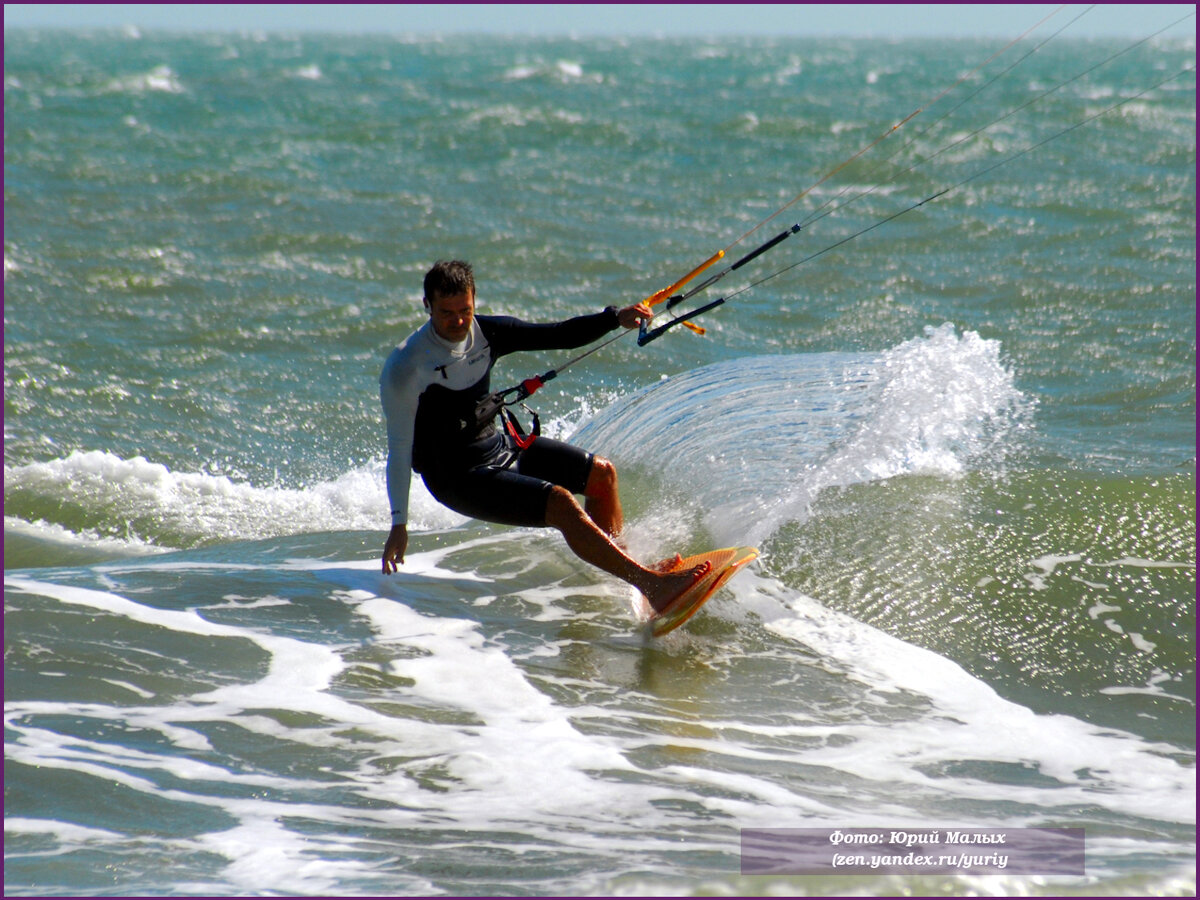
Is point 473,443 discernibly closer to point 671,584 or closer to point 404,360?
point 404,360

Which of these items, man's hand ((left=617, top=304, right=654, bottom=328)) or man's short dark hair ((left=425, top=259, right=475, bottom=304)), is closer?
man's short dark hair ((left=425, top=259, right=475, bottom=304))

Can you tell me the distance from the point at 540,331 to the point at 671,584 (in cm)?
127

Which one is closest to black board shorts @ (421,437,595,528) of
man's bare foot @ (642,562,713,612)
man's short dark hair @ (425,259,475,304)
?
man's bare foot @ (642,562,713,612)

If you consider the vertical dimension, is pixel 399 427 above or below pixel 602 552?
above

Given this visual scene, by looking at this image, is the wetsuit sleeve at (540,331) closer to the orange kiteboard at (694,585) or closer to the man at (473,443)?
the man at (473,443)

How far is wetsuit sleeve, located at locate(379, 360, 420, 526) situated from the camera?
16.4ft

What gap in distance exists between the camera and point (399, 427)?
5.05 m

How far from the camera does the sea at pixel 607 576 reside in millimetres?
3621

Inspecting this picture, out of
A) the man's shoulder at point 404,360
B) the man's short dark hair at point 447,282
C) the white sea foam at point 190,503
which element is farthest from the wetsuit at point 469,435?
the white sea foam at point 190,503

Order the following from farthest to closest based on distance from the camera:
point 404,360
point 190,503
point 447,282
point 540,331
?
point 190,503, point 540,331, point 404,360, point 447,282

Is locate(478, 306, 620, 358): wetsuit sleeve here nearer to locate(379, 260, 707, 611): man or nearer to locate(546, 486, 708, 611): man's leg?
locate(379, 260, 707, 611): man

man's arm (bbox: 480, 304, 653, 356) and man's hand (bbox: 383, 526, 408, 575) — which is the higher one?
man's arm (bbox: 480, 304, 653, 356)

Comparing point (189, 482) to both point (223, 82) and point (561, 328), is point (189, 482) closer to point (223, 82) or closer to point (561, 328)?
point (561, 328)

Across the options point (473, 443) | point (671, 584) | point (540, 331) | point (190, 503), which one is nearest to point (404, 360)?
point (473, 443)
